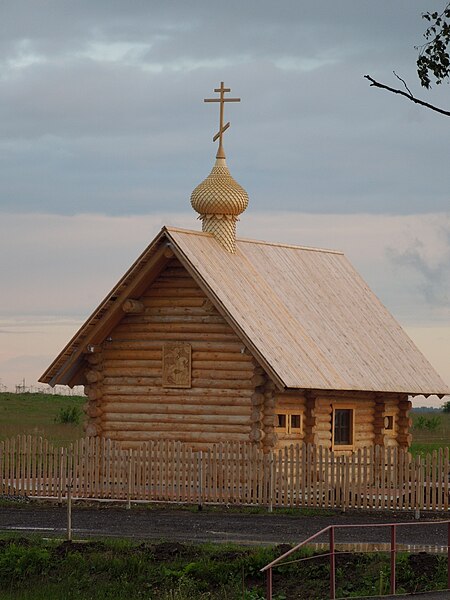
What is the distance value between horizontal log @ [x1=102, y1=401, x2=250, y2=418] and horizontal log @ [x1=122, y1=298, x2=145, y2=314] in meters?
2.33

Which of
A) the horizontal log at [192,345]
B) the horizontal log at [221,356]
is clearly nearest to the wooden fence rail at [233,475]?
the horizontal log at [221,356]

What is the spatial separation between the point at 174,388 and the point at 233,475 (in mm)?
4100

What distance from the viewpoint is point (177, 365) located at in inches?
1412

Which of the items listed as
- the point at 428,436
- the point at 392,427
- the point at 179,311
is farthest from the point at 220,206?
the point at 428,436

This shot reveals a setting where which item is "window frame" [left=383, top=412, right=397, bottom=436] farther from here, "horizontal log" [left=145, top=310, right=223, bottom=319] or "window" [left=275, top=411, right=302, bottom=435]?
"horizontal log" [left=145, top=310, right=223, bottom=319]

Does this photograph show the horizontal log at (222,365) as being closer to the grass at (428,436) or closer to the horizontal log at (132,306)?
the horizontal log at (132,306)

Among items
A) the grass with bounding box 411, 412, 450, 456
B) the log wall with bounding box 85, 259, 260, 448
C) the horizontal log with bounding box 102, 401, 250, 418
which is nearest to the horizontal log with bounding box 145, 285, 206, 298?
the log wall with bounding box 85, 259, 260, 448

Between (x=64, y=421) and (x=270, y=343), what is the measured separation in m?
34.0

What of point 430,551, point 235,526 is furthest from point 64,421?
point 430,551

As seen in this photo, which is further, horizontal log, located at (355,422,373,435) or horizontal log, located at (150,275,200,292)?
horizontal log, located at (355,422,373,435)

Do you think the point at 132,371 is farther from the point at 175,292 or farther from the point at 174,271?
the point at 174,271

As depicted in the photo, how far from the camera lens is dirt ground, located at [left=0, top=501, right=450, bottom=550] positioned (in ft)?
85.5

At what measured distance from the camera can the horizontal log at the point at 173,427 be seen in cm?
3528

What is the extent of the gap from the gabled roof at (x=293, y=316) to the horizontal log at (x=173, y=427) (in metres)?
1.83
